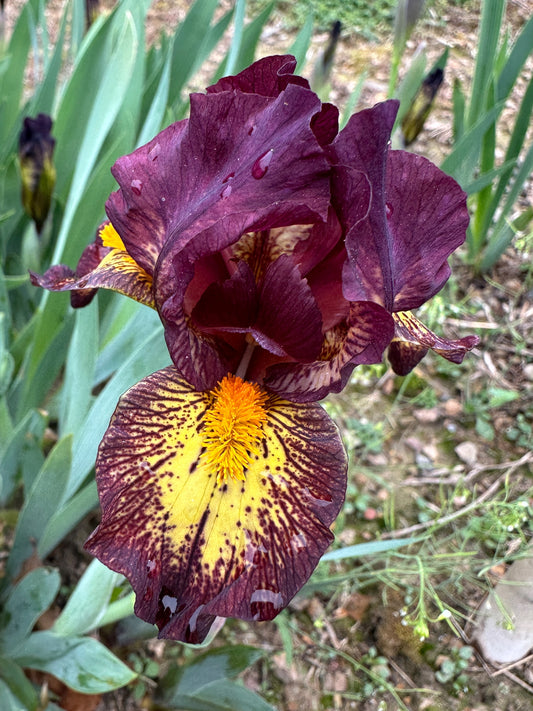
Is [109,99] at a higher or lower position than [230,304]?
higher

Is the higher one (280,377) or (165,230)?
(165,230)

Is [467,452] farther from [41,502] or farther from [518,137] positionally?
[41,502]

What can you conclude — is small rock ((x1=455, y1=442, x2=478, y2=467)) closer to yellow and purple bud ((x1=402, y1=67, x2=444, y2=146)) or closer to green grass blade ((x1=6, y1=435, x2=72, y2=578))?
yellow and purple bud ((x1=402, y1=67, x2=444, y2=146))

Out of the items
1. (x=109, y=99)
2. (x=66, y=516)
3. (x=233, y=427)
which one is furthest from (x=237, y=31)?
(x=66, y=516)

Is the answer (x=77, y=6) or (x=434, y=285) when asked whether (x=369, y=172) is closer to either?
(x=434, y=285)

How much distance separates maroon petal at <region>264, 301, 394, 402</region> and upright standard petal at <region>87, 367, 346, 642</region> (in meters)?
0.06

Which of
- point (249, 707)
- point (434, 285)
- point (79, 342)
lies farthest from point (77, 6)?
point (249, 707)

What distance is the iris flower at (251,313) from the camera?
69cm

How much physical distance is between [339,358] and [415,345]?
0.15 m

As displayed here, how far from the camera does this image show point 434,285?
2.56 ft

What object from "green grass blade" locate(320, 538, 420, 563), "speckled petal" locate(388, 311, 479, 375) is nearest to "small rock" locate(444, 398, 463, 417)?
"green grass blade" locate(320, 538, 420, 563)

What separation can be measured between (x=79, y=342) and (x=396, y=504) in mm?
1075

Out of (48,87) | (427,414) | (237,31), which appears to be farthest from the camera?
(427,414)

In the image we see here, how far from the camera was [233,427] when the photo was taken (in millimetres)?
763
